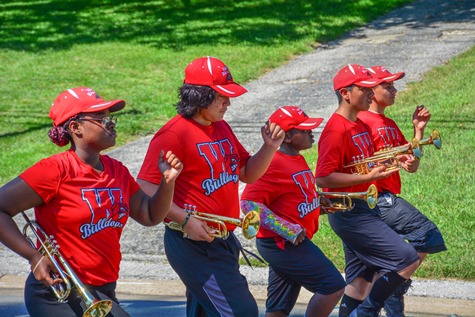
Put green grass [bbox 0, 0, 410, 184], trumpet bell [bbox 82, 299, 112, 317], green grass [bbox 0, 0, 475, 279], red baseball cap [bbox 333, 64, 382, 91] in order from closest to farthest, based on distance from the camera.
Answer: trumpet bell [bbox 82, 299, 112, 317], red baseball cap [bbox 333, 64, 382, 91], green grass [bbox 0, 0, 475, 279], green grass [bbox 0, 0, 410, 184]

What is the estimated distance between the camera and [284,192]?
5.88m

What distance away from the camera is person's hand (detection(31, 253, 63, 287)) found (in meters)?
4.38

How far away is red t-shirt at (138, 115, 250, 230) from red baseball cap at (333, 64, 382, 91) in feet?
4.77

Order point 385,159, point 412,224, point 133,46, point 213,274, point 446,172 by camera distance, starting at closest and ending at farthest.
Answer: point 213,274
point 385,159
point 412,224
point 446,172
point 133,46

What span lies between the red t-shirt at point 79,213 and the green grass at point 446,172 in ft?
12.3

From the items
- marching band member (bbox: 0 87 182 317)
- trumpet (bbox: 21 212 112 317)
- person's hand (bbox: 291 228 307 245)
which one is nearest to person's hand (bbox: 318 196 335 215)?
person's hand (bbox: 291 228 307 245)

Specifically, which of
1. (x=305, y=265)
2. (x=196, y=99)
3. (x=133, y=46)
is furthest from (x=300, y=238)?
(x=133, y=46)

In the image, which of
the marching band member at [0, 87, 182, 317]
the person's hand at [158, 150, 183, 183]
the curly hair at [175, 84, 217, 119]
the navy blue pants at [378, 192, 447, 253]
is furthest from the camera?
the navy blue pants at [378, 192, 447, 253]

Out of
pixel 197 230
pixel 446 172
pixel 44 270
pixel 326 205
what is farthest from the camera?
pixel 446 172

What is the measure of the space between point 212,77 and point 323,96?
9855 mm

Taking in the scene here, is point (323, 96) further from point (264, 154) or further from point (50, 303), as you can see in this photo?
point (50, 303)

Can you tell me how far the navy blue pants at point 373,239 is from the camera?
629 cm

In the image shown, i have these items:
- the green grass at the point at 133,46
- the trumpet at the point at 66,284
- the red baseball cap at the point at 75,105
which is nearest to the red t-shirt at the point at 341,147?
the red baseball cap at the point at 75,105

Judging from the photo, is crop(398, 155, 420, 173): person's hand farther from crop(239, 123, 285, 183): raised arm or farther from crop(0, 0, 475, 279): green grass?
crop(0, 0, 475, 279): green grass
